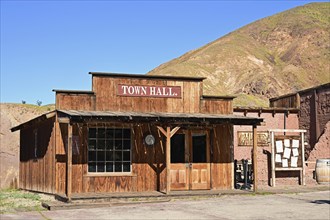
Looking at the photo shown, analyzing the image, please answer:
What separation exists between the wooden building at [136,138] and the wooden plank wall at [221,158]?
4 centimetres

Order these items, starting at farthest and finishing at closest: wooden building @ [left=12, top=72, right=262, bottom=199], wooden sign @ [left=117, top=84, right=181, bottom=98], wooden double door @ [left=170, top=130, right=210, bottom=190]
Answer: wooden double door @ [left=170, top=130, right=210, bottom=190]
wooden sign @ [left=117, top=84, right=181, bottom=98]
wooden building @ [left=12, top=72, right=262, bottom=199]

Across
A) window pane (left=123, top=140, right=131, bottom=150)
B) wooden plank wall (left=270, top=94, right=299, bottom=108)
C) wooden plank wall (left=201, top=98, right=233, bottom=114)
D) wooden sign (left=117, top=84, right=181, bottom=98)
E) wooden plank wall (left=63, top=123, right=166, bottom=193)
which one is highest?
wooden plank wall (left=270, top=94, right=299, bottom=108)

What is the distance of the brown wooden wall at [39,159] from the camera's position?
58.8 ft

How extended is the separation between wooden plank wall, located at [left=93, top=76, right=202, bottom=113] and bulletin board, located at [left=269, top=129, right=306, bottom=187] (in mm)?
3908

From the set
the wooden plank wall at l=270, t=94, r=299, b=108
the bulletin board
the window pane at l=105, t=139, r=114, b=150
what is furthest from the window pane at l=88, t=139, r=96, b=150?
the wooden plank wall at l=270, t=94, r=299, b=108

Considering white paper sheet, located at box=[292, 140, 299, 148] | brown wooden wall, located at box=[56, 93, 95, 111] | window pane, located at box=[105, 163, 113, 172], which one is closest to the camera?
brown wooden wall, located at box=[56, 93, 95, 111]

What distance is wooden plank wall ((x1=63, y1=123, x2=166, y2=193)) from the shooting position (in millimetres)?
17375

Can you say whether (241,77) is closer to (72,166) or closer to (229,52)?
(229,52)

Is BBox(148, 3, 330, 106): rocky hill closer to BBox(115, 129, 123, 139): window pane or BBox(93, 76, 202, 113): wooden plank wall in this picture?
BBox(93, 76, 202, 113): wooden plank wall

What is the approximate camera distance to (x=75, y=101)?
57.9 ft

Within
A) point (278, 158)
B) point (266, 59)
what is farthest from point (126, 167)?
point (266, 59)

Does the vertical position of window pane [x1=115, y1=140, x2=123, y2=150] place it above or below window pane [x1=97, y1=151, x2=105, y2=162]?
above

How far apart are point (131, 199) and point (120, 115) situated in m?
2.67

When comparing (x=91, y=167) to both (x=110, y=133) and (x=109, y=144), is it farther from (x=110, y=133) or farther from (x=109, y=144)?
(x=110, y=133)
